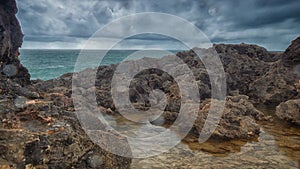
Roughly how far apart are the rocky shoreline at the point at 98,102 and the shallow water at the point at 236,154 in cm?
84

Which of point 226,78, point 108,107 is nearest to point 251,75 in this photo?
point 226,78

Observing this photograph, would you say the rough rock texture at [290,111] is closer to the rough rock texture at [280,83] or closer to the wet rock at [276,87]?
the wet rock at [276,87]

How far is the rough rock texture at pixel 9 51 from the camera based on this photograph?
9.65 m

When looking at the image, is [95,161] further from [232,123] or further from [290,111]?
[290,111]

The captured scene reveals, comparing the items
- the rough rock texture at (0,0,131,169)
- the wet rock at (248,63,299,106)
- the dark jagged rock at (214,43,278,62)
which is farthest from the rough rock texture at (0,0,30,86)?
the dark jagged rock at (214,43,278,62)

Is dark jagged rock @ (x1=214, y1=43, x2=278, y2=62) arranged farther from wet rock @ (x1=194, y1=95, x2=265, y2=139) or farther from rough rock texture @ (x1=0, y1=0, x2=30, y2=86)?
rough rock texture @ (x1=0, y1=0, x2=30, y2=86)

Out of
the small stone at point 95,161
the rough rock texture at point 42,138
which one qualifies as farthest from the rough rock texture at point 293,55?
the small stone at point 95,161

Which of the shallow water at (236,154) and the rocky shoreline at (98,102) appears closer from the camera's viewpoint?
the rocky shoreline at (98,102)

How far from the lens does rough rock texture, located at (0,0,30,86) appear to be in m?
9.65

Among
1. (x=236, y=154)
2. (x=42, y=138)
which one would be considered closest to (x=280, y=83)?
(x=236, y=154)

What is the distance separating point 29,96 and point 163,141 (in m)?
6.14

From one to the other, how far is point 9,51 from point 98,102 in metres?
7.76

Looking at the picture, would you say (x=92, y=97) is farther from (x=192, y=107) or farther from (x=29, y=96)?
(x=29, y=96)

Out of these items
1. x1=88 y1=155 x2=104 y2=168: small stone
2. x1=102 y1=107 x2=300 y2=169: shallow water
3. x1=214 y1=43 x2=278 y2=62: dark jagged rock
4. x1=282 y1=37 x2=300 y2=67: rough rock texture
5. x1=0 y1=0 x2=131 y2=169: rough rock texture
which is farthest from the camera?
x1=214 y1=43 x2=278 y2=62: dark jagged rock
